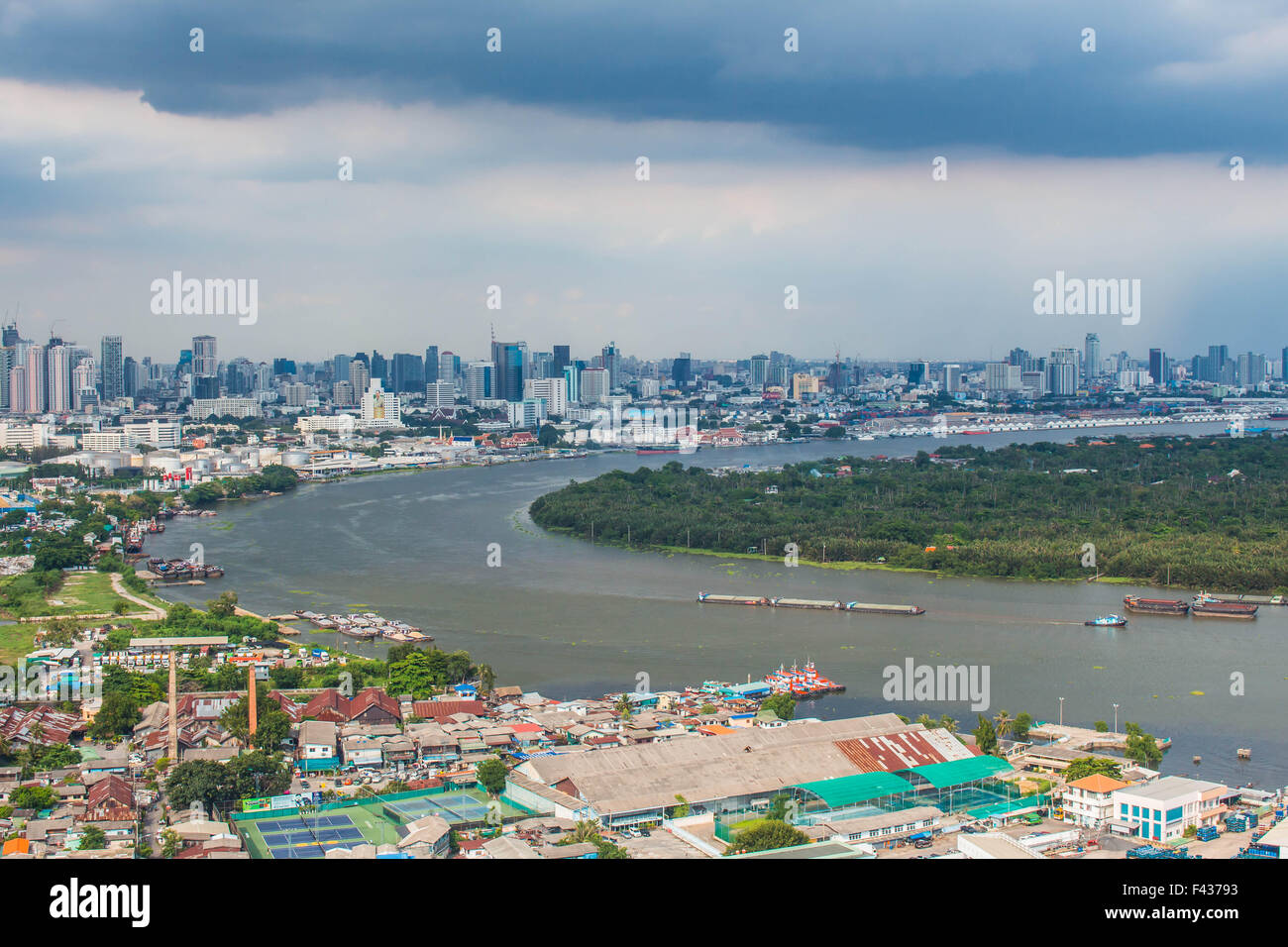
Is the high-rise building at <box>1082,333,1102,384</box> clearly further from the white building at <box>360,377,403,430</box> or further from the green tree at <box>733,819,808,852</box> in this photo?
the green tree at <box>733,819,808,852</box>

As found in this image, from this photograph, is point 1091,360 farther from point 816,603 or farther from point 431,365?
point 816,603

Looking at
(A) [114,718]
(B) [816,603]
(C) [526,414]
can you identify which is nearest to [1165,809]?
(A) [114,718]

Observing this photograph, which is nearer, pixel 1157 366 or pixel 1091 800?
pixel 1091 800

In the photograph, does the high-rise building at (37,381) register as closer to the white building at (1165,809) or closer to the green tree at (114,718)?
the green tree at (114,718)

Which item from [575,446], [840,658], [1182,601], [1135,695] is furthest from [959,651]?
[575,446]
